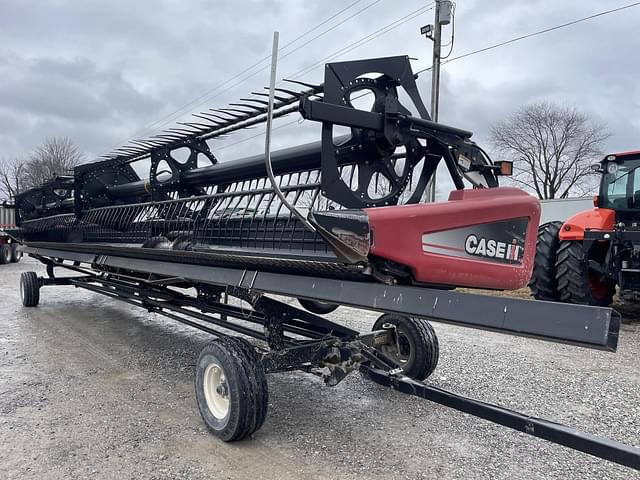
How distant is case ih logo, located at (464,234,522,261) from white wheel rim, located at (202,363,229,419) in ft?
5.64

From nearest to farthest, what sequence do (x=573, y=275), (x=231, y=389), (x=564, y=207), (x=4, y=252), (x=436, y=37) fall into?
(x=231, y=389), (x=573, y=275), (x=436, y=37), (x=564, y=207), (x=4, y=252)

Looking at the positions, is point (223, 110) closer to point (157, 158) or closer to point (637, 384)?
point (157, 158)

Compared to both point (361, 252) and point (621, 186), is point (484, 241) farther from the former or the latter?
point (621, 186)

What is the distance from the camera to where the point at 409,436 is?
3346 millimetres

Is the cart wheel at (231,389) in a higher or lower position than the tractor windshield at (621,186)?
lower

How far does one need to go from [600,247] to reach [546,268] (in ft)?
2.56

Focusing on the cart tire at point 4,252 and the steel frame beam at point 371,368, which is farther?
the cart tire at point 4,252

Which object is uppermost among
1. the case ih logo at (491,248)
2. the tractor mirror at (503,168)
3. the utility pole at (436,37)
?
the utility pole at (436,37)

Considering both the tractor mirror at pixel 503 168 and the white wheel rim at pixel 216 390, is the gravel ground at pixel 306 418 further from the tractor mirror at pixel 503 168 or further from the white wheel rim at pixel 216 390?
the tractor mirror at pixel 503 168

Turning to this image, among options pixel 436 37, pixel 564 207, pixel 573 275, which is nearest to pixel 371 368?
pixel 573 275

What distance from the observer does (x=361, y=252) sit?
7.80 ft

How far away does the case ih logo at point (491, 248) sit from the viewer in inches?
108

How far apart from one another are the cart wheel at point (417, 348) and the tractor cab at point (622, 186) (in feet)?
16.2

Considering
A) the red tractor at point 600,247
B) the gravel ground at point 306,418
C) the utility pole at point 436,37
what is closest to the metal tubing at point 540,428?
the gravel ground at point 306,418
